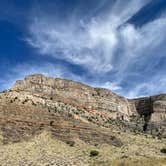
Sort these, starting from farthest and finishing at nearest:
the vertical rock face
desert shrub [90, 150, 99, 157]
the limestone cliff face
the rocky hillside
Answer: the vertical rock face
the limestone cliff face
desert shrub [90, 150, 99, 157]
the rocky hillside

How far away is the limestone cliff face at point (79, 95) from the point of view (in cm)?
10900

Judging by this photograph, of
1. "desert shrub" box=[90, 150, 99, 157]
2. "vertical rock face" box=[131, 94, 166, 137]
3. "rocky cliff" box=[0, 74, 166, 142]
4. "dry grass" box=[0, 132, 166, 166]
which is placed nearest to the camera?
"dry grass" box=[0, 132, 166, 166]

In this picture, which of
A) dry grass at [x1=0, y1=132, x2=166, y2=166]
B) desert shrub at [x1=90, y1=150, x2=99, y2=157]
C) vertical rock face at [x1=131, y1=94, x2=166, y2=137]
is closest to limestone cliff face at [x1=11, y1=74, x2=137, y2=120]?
vertical rock face at [x1=131, y1=94, x2=166, y2=137]

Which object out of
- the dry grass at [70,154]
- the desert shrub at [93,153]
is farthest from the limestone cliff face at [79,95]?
the desert shrub at [93,153]

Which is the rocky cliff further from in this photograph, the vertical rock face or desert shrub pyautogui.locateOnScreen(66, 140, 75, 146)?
desert shrub pyautogui.locateOnScreen(66, 140, 75, 146)

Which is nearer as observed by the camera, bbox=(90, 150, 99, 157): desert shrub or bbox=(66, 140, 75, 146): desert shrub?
bbox=(90, 150, 99, 157): desert shrub

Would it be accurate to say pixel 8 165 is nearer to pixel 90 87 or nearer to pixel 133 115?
pixel 90 87

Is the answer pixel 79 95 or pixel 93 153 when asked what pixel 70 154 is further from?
pixel 79 95

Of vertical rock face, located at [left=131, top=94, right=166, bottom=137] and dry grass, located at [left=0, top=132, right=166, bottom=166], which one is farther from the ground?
vertical rock face, located at [left=131, top=94, right=166, bottom=137]

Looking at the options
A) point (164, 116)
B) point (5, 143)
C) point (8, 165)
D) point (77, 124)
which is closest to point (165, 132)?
point (164, 116)

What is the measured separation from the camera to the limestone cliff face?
10900cm

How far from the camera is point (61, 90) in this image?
379ft

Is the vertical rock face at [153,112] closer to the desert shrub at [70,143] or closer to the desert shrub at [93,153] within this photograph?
the desert shrub at [70,143]

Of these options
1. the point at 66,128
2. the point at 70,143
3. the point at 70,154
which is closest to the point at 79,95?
the point at 66,128
